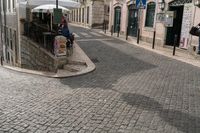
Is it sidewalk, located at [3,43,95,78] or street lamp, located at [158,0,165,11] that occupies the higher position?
street lamp, located at [158,0,165,11]

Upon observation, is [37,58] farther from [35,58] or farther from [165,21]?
[165,21]

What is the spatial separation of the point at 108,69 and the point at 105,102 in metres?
3.33

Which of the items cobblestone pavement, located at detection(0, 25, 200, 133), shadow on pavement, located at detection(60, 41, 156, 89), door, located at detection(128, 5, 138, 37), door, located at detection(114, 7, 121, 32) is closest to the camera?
cobblestone pavement, located at detection(0, 25, 200, 133)

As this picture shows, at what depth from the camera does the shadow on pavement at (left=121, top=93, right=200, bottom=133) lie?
4621 millimetres

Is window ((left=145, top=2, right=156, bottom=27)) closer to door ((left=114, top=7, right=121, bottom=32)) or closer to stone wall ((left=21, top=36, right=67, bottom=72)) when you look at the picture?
door ((left=114, top=7, right=121, bottom=32))

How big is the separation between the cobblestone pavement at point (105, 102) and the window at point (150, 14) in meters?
8.00

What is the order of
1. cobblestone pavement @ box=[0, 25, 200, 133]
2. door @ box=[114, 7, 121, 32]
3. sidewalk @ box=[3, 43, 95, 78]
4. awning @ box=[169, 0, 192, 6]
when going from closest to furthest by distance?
cobblestone pavement @ box=[0, 25, 200, 133]
sidewalk @ box=[3, 43, 95, 78]
awning @ box=[169, 0, 192, 6]
door @ box=[114, 7, 121, 32]

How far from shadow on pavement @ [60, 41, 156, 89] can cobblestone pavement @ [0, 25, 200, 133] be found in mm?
28

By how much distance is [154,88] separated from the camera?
680cm

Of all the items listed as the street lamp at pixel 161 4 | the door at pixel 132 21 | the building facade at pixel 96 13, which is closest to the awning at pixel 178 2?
the street lamp at pixel 161 4

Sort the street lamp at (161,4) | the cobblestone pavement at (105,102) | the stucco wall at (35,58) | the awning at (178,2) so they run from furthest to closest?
the street lamp at (161,4), the awning at (178,2), the stucco wall at (35,58), the cobblestone pavement at (105,102)

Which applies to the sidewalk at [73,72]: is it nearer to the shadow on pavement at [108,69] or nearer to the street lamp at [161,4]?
A: the shadow on pavement at [108,69]

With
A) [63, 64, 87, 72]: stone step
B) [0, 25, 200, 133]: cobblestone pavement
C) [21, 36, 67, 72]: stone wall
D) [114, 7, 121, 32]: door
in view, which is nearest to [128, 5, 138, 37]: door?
[114, 7, 121, 32]: door

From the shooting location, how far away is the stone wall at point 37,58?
9.27m
